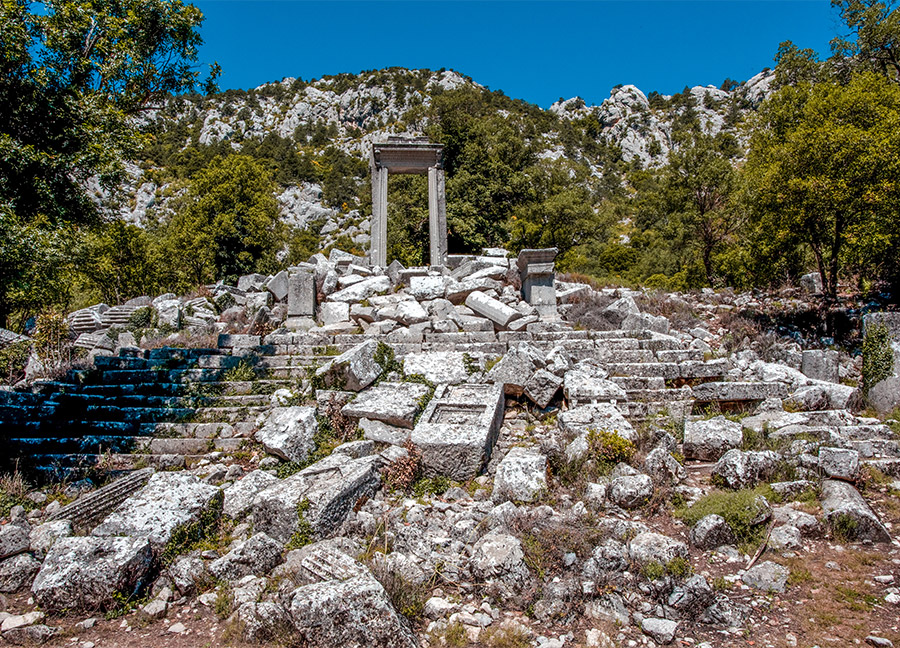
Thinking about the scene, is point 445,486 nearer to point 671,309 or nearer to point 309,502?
point 309,502

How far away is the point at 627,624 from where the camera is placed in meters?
3.39

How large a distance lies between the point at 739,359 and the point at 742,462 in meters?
4.06

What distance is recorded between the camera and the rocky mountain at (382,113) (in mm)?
56500

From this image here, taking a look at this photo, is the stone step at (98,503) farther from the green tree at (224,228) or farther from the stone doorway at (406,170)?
the green tree at (224,228)

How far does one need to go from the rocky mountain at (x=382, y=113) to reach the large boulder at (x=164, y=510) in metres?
46.2

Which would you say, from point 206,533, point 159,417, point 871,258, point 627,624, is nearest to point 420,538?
point 627,624

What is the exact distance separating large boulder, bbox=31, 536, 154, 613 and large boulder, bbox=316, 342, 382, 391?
352cm

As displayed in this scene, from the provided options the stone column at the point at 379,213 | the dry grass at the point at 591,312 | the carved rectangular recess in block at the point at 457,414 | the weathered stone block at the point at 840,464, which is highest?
the stone column at the point at 379,213

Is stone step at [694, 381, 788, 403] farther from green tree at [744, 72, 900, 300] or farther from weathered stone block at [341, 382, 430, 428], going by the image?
green tree at [744, 72, 900, 300]

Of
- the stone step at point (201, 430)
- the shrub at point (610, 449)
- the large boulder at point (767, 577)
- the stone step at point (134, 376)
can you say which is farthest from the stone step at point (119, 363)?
the large boulder at point (767, 577)

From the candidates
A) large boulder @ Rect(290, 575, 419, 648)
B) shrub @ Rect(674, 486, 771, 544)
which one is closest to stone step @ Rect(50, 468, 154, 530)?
large boulder @ Rect(290, 575, 419, 648)

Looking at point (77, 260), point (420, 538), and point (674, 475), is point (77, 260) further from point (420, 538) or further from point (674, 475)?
point (674, 475)

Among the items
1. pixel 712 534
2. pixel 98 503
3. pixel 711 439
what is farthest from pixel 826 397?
pixel 98 503

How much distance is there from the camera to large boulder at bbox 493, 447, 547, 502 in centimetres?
489
